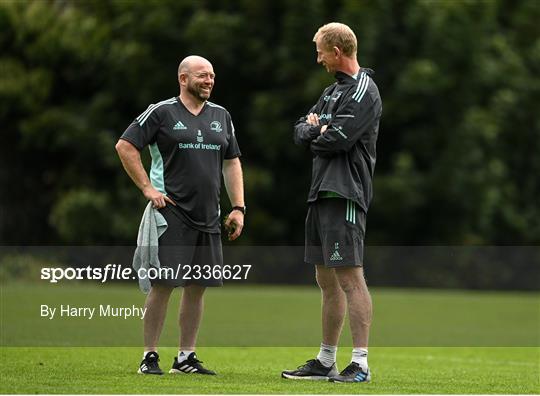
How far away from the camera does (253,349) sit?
1236 cm

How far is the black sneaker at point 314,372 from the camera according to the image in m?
8.59

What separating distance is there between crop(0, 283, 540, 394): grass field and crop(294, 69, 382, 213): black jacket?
135 centimetres

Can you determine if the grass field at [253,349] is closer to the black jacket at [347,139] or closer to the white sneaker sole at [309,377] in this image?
the white sneaker sole at [309,377]

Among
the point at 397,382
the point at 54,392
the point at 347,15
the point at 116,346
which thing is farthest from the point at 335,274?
the point at 347,15

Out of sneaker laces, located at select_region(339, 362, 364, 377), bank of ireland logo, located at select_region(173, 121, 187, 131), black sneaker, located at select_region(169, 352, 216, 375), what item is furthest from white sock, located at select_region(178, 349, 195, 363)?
bank of ireland logo, located at select_region(173, 121, 187, 131)

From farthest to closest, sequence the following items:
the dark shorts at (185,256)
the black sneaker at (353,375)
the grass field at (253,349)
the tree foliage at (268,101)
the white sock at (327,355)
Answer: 1. the tree foliage at (268,101)
2. the white sock at (327,355)
3. the dark shorts at (185,256)
4. the black sneaker at (353,375)
5. the grass field at (253,349)

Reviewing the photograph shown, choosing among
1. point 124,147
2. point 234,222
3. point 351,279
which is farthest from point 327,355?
point 124,147

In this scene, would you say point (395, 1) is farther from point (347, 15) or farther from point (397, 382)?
point (397, 382)

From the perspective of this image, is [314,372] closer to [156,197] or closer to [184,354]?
[184,354]

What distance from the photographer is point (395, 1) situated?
3278 centimetres

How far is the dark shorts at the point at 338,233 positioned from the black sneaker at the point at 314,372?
28.8 inches

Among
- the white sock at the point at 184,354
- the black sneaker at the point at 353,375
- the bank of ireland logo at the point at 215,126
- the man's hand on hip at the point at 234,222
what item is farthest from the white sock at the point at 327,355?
the bank of ireland logo at the point at 215,126

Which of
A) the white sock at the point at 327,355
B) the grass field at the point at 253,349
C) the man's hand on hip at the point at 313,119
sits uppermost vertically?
the man's hand on hip at the point at 313,119

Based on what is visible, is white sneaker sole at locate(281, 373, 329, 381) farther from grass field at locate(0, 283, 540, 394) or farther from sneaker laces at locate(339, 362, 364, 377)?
sneaker laces at locate(339, 362, 364, 377)
